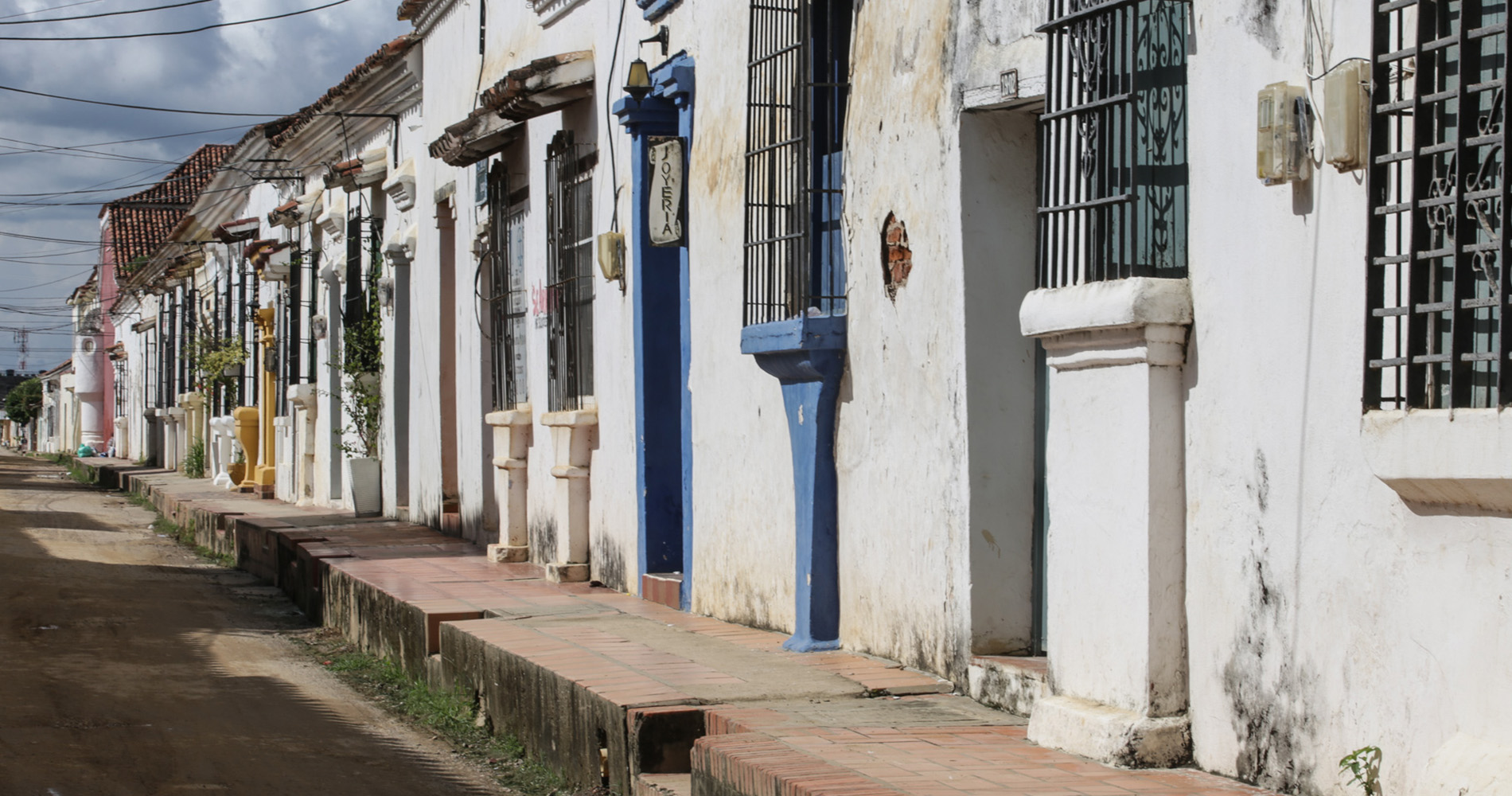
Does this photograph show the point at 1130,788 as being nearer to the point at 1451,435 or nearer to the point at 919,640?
the point at 1451,435

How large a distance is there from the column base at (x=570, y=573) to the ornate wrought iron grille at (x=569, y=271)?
108 cm

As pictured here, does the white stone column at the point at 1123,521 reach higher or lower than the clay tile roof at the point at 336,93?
lower

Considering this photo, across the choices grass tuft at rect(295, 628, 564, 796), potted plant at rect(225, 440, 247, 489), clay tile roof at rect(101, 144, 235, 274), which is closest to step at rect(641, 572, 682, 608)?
grass tuft at rect(295, 628, 564, 796)

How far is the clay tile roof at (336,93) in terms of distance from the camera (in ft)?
52.0

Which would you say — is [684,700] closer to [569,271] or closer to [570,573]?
[570,573]

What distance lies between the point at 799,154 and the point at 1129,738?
3.53 metres

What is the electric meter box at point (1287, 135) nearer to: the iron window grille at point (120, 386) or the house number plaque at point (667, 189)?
the house number plaque at point (667, 189)

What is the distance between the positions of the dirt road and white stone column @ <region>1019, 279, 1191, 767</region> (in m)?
2.98

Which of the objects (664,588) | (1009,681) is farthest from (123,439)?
(1009,681)

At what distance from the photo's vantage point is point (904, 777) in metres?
4.61

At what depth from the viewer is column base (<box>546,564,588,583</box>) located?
35.6ft

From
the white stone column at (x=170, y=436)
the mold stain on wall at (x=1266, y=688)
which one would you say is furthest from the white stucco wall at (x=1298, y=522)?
the white stone column at (x=170, y=436)

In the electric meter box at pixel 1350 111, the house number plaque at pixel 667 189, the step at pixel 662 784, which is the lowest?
the step at pixel 662 784

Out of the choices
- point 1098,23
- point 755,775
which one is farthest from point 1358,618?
point 1098,23
